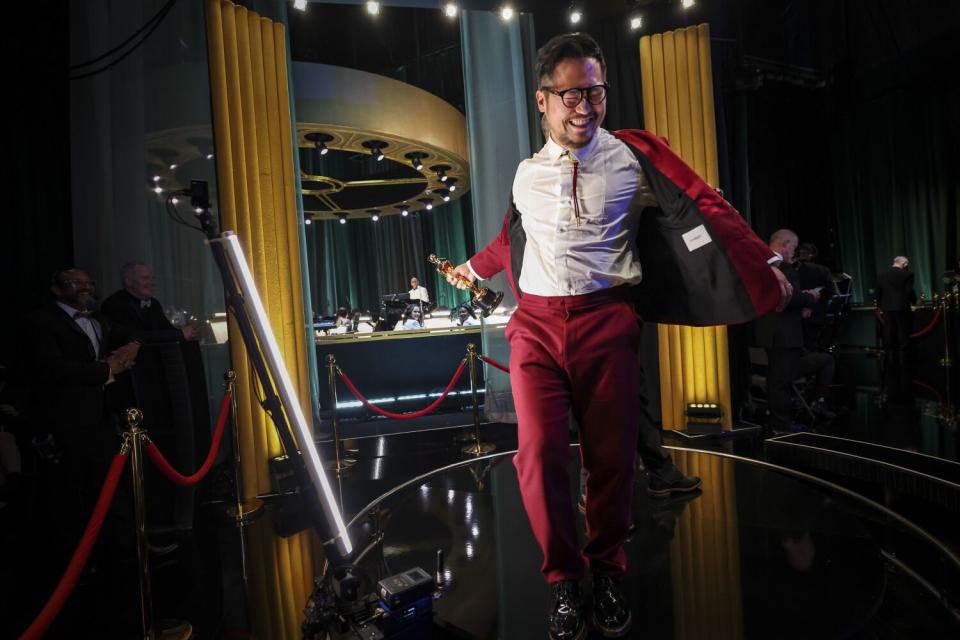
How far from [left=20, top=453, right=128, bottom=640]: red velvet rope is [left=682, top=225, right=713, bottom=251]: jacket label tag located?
7.50ft

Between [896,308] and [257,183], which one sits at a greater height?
[257,183]

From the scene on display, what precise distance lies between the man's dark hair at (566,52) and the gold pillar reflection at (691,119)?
137 inches

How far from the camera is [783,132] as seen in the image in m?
11.9

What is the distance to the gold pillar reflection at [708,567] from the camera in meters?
1.93

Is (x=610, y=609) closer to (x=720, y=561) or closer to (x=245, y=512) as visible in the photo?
(x=720, y=561)

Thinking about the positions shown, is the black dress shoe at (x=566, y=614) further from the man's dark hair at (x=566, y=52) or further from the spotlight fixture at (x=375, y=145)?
the spotlight fixture at (x=375, y=145)

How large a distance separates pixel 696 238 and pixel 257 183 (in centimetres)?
346

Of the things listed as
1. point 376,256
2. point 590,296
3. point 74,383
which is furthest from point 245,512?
point 376,256

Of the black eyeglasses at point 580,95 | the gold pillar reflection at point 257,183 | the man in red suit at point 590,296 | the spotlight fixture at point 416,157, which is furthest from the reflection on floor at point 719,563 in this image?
the spotlight fixture at point 416,157

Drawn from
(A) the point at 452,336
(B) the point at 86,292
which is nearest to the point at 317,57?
(A) the point at 452,336

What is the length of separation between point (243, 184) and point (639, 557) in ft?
12.1

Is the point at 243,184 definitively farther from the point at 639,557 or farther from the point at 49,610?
the point at 639,557

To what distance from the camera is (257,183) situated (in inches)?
165

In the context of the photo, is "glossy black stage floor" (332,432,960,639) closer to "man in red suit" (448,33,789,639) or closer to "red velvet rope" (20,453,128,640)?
"man in red suit" (448,33,789,639)
